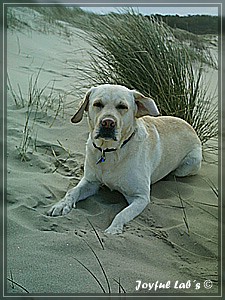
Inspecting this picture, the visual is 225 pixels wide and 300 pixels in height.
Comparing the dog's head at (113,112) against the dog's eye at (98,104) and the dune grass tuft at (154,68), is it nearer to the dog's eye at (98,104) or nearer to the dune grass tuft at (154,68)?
the dog's eye at (98,104)

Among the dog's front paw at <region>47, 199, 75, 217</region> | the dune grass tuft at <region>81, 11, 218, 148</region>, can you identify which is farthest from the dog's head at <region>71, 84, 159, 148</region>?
the dune grass tuft at <region>81, 11, 218, 148</region>

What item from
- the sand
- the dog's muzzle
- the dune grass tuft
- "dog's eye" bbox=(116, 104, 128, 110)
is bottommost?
the sand

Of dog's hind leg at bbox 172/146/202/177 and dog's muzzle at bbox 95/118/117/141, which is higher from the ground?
dog's muzzle at bbox 95/118/117/141

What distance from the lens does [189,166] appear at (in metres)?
3.72

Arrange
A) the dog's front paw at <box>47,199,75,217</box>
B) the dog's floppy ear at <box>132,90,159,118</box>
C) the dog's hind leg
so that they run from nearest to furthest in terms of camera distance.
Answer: the dog's front paw at <box>47,199,75,217</box> < the dog's floppy ear at <box>132,90,159,118</box> < the dog's hind leg

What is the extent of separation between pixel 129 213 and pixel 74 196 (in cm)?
43

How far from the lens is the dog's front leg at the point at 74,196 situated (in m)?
2.79

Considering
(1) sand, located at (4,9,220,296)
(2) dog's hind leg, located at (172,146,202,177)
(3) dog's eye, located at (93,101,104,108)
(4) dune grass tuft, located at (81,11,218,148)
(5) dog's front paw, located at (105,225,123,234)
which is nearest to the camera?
(1) sand, located at (4,9,220,296)

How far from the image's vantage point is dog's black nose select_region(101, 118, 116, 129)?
2.78 metres

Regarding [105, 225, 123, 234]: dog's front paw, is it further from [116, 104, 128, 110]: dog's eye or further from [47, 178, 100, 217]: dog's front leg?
[116, 104, 128, 110]: dog's eye

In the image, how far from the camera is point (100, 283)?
6.70 feet

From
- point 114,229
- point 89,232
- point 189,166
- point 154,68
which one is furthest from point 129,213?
point 154,68

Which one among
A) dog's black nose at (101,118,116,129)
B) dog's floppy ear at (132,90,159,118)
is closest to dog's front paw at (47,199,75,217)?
dog's black nose at (101,118,116,129)

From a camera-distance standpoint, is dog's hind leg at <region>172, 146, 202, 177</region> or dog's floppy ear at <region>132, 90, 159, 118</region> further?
dog's hind leg at <region>172, 146, 202, 177</region>
